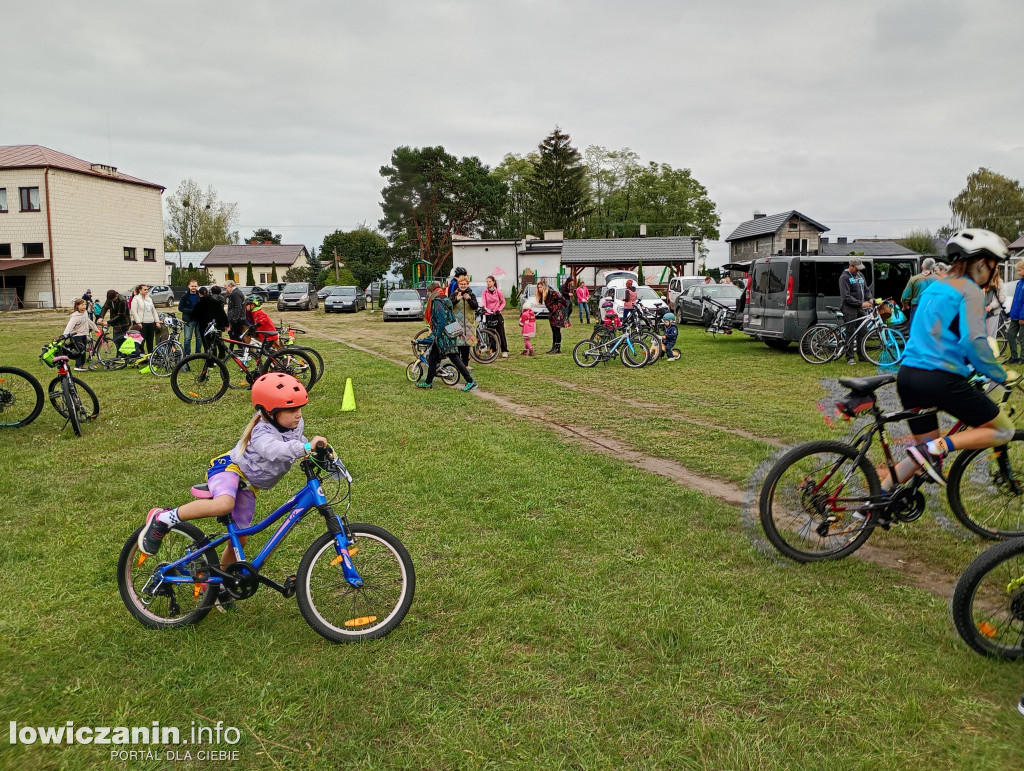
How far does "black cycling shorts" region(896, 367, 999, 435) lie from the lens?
3.88 m

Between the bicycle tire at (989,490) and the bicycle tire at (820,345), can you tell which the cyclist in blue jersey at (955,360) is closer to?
the bicycle tire at (989,490)

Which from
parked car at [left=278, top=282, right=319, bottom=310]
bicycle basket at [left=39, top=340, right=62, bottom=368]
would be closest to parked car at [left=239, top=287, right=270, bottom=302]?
parked car at [left=278, top=282, right=319, bottom=310]

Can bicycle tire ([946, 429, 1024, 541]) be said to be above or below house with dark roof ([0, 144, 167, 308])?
below

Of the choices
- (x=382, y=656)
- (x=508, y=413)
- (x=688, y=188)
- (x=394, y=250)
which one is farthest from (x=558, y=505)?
(x=688, y=188)

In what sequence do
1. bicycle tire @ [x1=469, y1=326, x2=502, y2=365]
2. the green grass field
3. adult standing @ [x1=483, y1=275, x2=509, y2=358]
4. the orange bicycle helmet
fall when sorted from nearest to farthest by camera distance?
the green grass field < the orange bicycle helmet < bicycle tire @ [x1=469, y1=326, x2=502, y2=365] < adult standing @ [x1=483, y1=275, x2=509, y2=358]

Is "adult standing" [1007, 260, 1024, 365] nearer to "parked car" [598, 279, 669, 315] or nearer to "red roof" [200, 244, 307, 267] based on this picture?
"parked car" [598, 279, 669, 315]

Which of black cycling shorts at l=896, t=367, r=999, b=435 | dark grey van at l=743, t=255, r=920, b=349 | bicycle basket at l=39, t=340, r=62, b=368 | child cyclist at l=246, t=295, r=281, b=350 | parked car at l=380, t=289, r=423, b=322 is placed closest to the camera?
black cycling shorts at l=896, t=367, r=999, b=435

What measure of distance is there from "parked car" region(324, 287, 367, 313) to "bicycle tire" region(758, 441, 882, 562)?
3406 cm

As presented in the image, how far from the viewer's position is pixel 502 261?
149 feet

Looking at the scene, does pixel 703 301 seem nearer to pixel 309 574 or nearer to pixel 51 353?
pixel 51 353

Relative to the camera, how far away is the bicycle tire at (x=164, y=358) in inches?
534

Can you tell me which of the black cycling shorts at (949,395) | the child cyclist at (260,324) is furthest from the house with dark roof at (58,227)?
the black cycling shorts at (949,395)

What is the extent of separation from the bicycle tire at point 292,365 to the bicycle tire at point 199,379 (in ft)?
2.10

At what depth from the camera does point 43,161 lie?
141 feet
